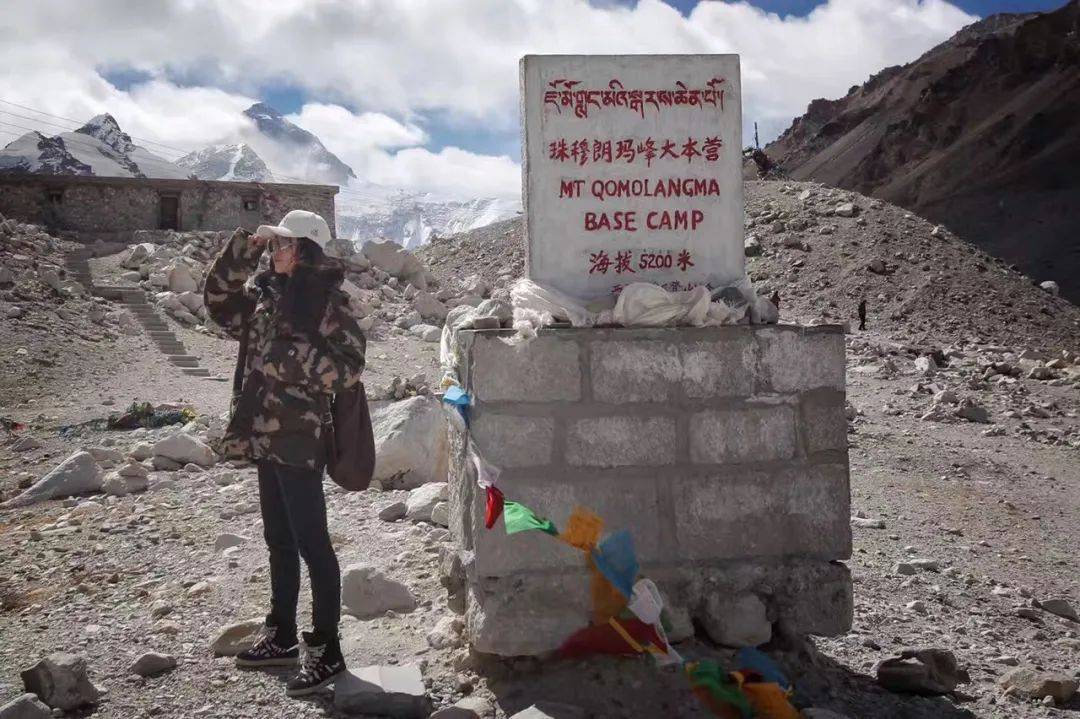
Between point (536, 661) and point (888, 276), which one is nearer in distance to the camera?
point (536, 661)

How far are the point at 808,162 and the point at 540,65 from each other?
176 ft

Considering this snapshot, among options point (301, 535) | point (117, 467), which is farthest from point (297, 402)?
point (117, 467)

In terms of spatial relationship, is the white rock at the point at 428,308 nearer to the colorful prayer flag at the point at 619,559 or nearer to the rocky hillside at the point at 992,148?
the colorful prayer flag at the point at 619,559

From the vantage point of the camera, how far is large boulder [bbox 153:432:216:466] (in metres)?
7.04

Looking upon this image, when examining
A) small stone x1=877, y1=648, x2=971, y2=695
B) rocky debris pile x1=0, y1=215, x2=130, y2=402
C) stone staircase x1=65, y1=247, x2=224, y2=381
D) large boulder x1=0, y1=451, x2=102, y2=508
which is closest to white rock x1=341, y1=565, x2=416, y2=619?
small stone x1=877, y1=648, x2=971, y2=695

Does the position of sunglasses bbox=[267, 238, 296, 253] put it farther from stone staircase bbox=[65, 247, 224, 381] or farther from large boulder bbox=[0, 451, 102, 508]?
stone staircase bbox=[65, 247, 224, 381]

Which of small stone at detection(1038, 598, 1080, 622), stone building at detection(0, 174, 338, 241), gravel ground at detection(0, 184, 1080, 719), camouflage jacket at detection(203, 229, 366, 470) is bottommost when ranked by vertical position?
small stone at detection(1038, 598, 1080, 622)

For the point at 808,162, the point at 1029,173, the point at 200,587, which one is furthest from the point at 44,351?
the point at 808,162

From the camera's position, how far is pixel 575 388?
3139 millimetres

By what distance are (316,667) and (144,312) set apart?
53.7 ft

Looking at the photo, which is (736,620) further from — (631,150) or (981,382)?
(981,382)

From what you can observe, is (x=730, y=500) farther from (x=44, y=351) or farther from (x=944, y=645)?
(x=44, y=351)

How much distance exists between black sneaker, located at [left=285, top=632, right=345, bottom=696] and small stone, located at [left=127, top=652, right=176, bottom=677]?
55 cm

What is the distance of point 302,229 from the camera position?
3080 mm
